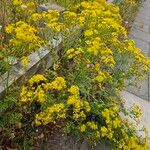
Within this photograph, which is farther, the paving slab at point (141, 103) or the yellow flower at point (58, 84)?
the paving slab at point (141, 103)

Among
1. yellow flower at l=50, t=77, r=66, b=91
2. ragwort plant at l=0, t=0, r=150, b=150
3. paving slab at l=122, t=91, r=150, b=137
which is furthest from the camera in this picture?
paving slab at l=122, t=91, r=150, b=137

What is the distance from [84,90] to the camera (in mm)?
4168

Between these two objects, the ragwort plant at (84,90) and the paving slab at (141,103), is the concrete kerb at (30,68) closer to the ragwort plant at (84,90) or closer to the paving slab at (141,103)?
the ragwort plant at (84,90)

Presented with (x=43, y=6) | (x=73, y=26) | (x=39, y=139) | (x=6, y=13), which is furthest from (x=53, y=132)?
(x=43, y=6)

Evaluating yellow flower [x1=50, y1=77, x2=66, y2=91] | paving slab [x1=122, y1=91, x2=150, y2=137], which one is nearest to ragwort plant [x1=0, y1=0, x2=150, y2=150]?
yellow flower [x1=50, y1=77, x2=66, y2=91]

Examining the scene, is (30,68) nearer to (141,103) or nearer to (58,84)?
(58,84)

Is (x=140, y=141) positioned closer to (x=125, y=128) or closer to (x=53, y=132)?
(x=125, y=128)

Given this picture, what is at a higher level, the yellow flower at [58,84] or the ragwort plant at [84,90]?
the yellow flower at [58,84]

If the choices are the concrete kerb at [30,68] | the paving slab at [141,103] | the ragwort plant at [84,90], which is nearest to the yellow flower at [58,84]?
the ragwort plant at [84,90]

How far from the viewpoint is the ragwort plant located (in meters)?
3.63

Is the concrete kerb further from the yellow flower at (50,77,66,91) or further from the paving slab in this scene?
the paving slab

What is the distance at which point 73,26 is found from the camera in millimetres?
4645

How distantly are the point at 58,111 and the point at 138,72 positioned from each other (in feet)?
5.27

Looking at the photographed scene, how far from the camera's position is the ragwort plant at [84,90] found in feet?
11.9
